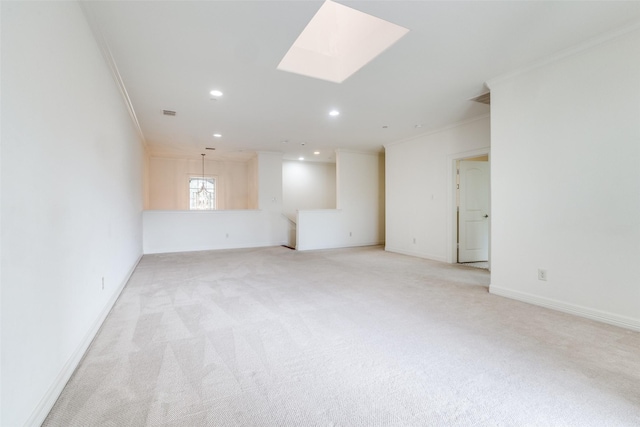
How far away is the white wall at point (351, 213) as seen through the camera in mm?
6859

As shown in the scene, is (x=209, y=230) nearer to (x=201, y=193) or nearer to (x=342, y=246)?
(x=201, y=193)

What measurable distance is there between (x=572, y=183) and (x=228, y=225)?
21.5 feet

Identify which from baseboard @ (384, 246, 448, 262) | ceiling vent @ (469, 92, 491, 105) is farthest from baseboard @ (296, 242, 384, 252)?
ceiling vent @ (469, 92, 491, 105)

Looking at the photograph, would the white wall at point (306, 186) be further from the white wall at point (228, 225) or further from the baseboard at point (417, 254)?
the baseboard at point (417, 254)

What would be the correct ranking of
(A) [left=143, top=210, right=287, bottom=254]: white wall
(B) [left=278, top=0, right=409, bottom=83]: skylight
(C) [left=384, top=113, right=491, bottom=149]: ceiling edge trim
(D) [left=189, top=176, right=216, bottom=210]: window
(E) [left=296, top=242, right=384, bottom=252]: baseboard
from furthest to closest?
(D) [left=189, top=176, right=216, bottom=210]: window
(E) [left=296, top=242, right=384, bottom=252]: baseboard
(A) [left=143, top=210, right=287, bottom=254]: white wall
(C) [left=384, top=113, right=491, bottom=149]: ceiling edge trim
(B) [left=278, top=0, right=409, bottom=83]: skylight

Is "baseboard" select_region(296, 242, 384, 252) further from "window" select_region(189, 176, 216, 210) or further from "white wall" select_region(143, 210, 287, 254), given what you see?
"window" select_region(189, 176, 216, 210)

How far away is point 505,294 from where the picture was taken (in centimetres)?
319

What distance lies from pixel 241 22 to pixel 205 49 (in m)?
0.57

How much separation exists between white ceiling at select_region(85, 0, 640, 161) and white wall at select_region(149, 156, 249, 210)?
4.24 metres

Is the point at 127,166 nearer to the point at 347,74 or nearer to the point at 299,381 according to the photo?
the point at 347,74

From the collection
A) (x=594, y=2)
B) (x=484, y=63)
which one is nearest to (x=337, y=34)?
(x=484, y=63)

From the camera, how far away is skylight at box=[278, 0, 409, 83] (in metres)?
2.85

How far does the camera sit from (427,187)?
18.4 ft

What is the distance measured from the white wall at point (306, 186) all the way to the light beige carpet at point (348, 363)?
20.9 ft
